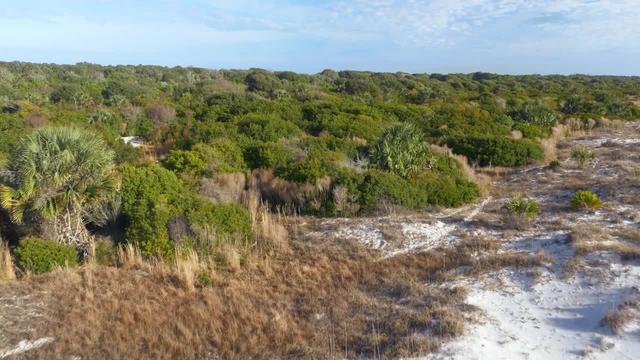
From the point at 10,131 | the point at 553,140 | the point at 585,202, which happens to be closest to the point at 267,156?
the point at 585,202

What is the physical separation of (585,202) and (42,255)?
34.2 feet

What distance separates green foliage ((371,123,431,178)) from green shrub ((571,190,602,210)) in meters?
3.81

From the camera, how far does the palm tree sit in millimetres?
8695

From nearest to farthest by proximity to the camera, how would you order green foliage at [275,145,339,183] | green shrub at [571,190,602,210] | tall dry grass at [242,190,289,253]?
1. tall dry grass at [242,190,289,253]
2. green shrub at [571,190,602,210]
3. green foliage at [275,145,339,183]

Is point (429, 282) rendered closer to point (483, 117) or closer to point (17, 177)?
point (17, 177)

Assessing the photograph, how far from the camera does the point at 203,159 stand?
45.0ft

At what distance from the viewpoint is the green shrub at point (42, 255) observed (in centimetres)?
833

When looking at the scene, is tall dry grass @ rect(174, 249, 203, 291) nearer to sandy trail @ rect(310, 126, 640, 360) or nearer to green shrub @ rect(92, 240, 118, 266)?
green shrub @ rect(92, 240, 118, 266)

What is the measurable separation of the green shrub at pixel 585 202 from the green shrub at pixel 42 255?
9.81 metres

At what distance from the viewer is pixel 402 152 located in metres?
13.7

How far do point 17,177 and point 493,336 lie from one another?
7.84 m

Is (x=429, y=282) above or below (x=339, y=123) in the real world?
below

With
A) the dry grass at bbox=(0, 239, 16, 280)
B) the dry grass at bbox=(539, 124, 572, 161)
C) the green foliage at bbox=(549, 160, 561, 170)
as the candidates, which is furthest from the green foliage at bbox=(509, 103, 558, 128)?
the dry grass at bbox=(0, 239, 16, 280)

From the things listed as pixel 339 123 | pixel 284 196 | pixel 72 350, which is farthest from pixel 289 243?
→ pixel 339 123
